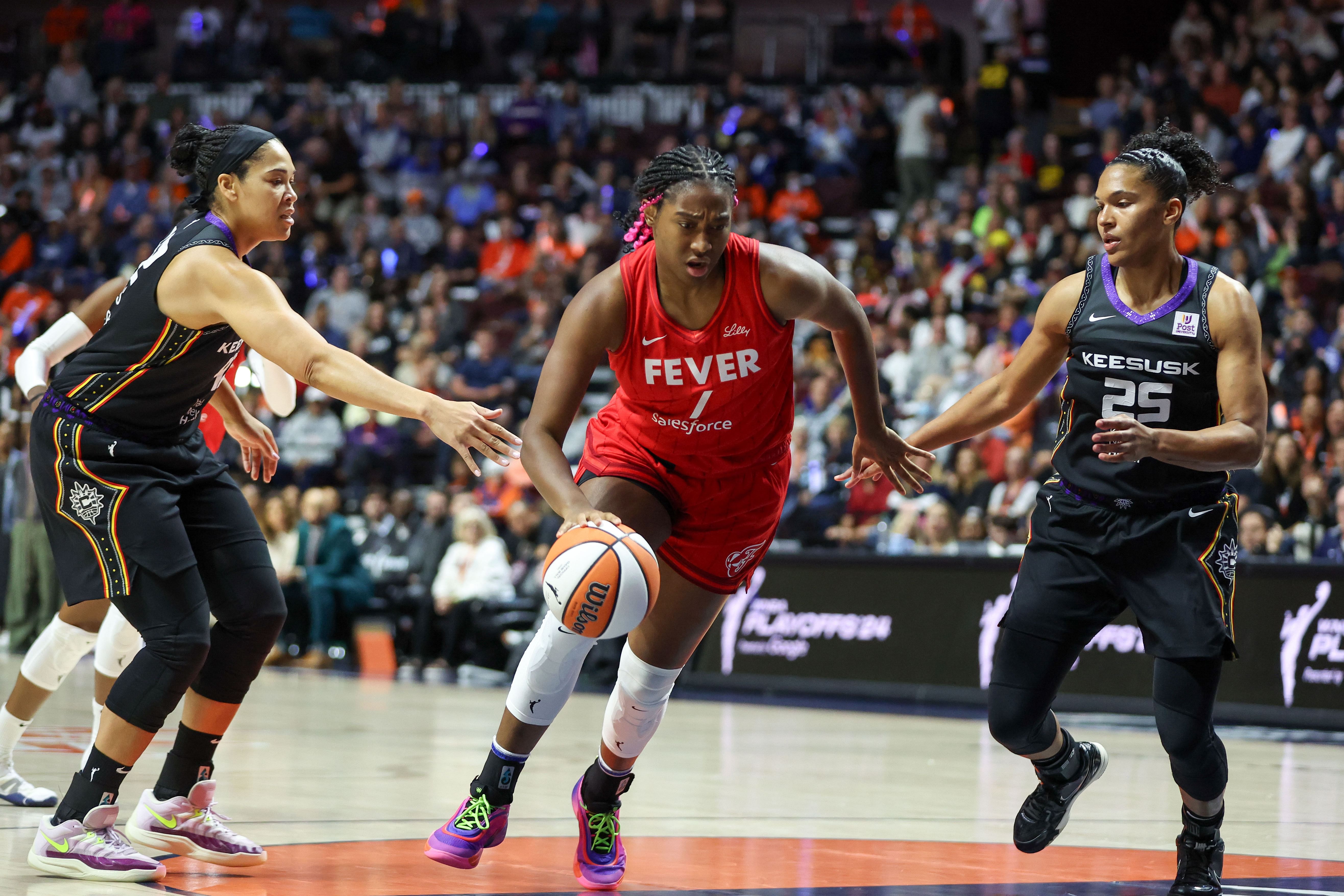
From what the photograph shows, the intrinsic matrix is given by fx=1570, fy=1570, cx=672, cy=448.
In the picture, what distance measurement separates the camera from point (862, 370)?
4.57 metres

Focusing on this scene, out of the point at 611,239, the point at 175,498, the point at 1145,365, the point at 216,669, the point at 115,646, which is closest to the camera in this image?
the point at 1145,365

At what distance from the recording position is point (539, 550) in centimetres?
1285

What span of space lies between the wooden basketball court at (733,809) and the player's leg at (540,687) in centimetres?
22

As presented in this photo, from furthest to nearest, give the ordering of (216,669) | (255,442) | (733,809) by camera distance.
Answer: (733,809) < (255,442) < (216,669)

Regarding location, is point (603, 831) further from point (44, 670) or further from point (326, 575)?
point (326, 575)

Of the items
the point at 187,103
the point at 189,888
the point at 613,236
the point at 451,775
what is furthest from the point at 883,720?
the point at 187,103

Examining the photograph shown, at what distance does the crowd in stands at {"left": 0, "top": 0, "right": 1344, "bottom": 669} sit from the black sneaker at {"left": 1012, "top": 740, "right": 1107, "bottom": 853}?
5850mm

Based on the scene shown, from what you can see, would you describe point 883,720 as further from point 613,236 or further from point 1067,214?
point 613,236

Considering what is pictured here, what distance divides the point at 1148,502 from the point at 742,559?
1.16 meters

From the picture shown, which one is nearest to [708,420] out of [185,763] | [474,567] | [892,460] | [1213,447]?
[892,460]

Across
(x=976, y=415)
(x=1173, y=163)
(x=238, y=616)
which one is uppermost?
(x=1173, y=163)

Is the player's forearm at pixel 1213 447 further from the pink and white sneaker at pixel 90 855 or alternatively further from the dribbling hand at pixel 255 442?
the pink and white sneaker at pixel 90 855

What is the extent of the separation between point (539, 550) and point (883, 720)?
4017 millimetres

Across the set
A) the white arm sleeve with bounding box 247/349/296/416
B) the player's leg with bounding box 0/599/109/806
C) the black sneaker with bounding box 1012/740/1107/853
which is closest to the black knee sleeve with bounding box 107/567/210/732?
the white arm sleeve with bounding box 247/349/296/416
